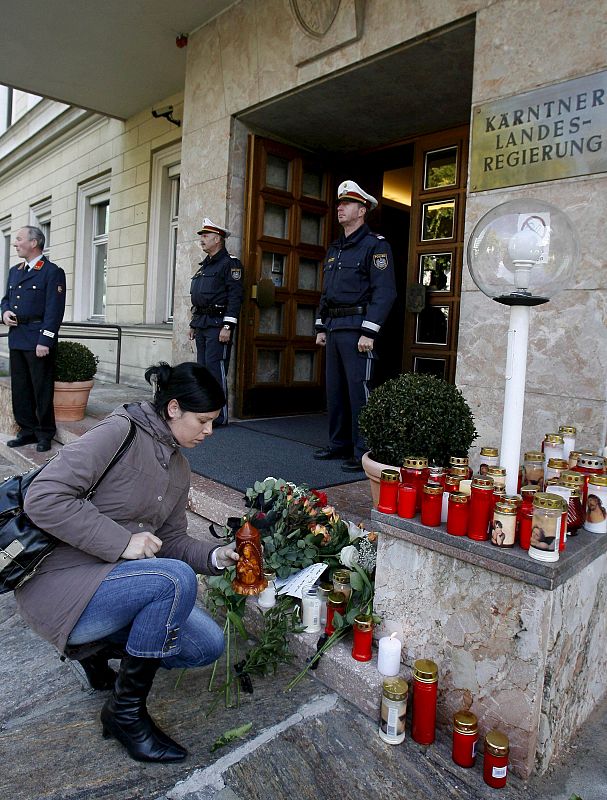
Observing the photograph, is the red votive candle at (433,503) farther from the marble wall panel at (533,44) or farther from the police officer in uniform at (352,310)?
the marble wall panel at (533,44)

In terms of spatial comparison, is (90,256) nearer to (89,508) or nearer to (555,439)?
(89,508)

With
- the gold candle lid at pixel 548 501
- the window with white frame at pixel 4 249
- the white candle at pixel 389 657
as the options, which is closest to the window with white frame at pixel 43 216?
the window with white frame at pixel 4 249

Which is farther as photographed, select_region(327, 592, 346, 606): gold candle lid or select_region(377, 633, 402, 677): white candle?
select_region(327, 592, 346, 606): gold candle lid

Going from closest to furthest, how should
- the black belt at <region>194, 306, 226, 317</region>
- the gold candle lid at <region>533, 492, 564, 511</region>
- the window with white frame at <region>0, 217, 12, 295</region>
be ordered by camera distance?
the gold candle lid at <region>533, 492, 564, 511</region> < the black belt at <region>194, 306, 226, 317</region> < the window with white frame at <region>0, 217, 12, 295</region>

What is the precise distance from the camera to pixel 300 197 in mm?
5879

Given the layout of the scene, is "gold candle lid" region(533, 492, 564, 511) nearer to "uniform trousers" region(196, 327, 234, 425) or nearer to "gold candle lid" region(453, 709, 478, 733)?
"gold candle lid" region(453, 709, 478, 733)

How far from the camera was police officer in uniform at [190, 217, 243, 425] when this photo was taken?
530 cm

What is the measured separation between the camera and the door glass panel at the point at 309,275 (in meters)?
6.10

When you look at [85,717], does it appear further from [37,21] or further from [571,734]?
[37,21]

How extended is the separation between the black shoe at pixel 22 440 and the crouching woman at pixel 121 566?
3.86m

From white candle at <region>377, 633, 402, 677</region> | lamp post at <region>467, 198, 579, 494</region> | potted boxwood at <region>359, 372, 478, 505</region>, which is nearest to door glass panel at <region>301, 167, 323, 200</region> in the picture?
potted boxwood at <region>359, 372, 478, 505</region>

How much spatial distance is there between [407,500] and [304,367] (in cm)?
427

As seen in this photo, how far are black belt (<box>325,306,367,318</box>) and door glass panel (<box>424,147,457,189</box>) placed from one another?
160 centimetres

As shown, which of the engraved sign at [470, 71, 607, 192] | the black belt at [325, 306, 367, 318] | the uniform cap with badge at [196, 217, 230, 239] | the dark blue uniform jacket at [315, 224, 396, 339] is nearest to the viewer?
the engraved sign at [470, 71, 607, 192]
